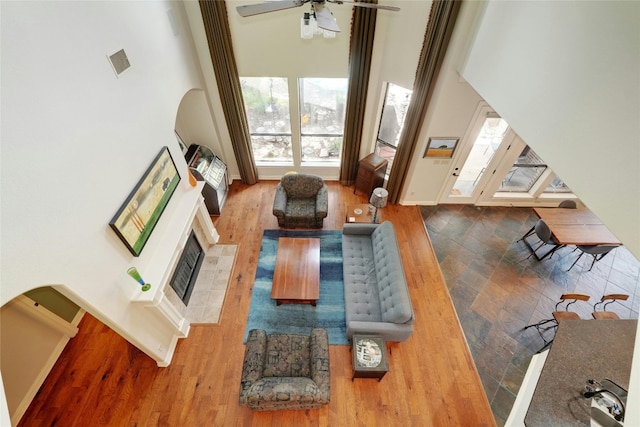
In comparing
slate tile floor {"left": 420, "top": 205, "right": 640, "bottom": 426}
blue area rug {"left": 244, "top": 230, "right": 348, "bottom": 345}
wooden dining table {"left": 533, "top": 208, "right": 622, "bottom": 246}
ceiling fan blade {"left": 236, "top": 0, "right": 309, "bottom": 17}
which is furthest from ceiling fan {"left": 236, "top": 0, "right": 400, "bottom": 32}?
wooden dining table {"left": 533, "top": 208, "right": 622, "bottom": 246}

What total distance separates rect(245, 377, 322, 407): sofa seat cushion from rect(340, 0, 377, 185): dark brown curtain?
476 cm

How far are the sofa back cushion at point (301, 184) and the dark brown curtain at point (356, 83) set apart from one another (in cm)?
123

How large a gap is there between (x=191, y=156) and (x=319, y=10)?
4.40 m

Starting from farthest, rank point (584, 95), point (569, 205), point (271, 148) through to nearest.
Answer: point (271, 148), point (569, 205), point (584, 95)

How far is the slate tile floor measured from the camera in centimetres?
421

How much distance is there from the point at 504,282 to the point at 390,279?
254 cm

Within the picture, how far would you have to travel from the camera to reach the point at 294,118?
6105mm

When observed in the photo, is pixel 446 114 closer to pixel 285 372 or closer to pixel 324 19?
pixel 324 19

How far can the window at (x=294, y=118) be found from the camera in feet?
18.7

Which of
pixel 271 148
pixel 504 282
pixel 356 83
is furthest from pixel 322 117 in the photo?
pixel 504 282

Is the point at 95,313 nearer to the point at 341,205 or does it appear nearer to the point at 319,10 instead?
the point at 319,10

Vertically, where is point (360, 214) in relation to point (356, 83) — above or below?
below

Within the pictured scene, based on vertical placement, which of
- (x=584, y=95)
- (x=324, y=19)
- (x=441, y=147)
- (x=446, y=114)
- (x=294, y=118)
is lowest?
(x=441, y=147)

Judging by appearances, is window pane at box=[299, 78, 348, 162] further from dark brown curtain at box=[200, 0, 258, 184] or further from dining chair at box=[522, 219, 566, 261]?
dining chair at box=[522, 219, 566, 261]
